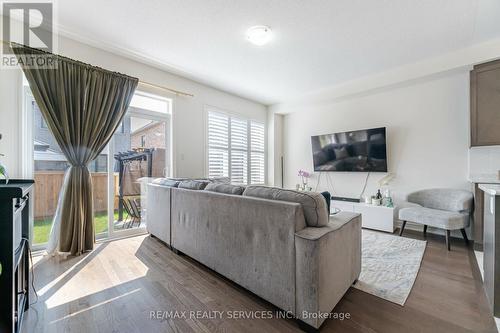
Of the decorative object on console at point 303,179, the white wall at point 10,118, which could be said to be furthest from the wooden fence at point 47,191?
the decorative object on console at point 303,179

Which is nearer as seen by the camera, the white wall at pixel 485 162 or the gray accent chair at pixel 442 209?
the gray accent chair at pixel 442 209

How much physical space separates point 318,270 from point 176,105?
3.43 m

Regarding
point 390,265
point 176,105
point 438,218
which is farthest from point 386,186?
point 176,105

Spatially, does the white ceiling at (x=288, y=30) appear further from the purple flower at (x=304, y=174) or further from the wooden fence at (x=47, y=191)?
the purple flower at (x=304, y=174)

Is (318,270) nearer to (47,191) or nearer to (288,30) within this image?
(288,30)

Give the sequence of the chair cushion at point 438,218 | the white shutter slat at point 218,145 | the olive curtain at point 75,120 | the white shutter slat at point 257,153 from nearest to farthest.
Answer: the olive curtain at point 75,120 < the chair cushion at point 438,218 < the white shutter slat at point 218,145 < the white shutter slat at point 257,153

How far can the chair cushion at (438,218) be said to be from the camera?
269cm

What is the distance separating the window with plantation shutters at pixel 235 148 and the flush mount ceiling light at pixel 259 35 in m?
1.90

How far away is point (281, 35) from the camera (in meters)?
2.65

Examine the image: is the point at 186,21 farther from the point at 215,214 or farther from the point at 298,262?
the point at 298,262

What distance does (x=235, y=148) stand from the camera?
15.8ft

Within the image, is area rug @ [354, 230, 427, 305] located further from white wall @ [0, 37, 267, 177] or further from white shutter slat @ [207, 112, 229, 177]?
white wall @ [0, 37, 267, 177]

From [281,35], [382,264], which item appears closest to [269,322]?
[382,264]

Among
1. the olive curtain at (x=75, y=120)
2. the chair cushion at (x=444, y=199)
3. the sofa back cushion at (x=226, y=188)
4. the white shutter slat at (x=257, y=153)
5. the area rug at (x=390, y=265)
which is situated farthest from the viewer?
the white shutter slat at (x=257, y=153)
